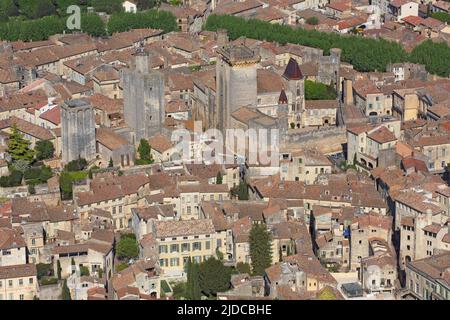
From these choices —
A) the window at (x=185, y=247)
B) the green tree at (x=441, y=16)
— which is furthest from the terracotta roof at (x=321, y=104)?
the green tree at (x=441, y=16)

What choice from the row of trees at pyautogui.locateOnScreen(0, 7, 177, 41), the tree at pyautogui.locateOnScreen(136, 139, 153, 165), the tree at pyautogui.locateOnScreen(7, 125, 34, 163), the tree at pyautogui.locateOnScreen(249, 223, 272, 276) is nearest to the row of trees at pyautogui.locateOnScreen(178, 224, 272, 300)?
the tree at pyautogui.locateOnScreen(249, 223, 272, 276)

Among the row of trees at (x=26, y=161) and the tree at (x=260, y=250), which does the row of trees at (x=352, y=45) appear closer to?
the row of trees at (x=26, y=161)

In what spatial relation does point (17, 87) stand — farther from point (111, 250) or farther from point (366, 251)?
point (366, 251)

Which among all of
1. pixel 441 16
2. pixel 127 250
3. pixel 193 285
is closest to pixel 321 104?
pixel 127 250


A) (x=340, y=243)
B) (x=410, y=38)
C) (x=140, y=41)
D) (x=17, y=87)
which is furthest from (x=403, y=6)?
(x=340, y=243)

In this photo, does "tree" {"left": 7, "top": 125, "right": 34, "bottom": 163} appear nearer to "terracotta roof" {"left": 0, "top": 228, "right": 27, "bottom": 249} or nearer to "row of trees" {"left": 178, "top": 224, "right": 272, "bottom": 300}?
"terracotta roof" {"left": 0, "top": 228, "right": 27, "bottom": 249}

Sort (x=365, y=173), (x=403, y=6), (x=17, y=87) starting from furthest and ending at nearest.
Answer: (x=403, y=6) < (x=17, y=87) < (x=365, y=173)
